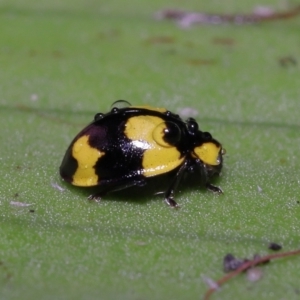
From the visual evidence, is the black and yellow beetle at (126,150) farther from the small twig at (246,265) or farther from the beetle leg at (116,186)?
the small twig at (246,265)

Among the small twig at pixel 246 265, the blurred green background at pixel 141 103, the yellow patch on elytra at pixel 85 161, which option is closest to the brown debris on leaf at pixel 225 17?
the blurred green background at pixel 141 103

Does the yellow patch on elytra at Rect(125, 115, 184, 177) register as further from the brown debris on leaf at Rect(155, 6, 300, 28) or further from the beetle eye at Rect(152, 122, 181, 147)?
the brown debris on leaf at Rect(155, 6, 300, 28)

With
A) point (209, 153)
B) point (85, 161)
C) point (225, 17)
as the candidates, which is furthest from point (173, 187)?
point (225, 17)

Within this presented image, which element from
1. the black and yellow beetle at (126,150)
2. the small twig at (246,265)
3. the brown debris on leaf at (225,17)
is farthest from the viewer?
the brown debris on leaf at (225,17)

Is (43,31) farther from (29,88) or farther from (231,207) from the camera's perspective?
(231,207)

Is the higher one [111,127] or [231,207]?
[111,127]

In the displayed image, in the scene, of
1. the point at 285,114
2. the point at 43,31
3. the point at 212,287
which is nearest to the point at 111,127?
the point at 212,287
